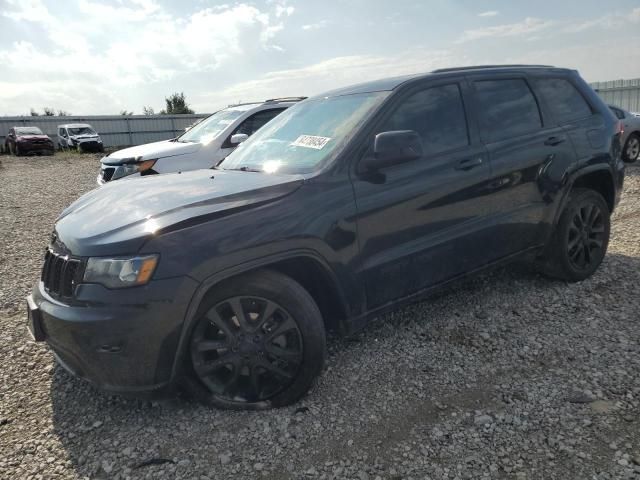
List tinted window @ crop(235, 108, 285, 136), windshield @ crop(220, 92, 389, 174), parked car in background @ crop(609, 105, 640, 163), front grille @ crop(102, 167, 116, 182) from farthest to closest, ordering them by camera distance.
A: parked car in background @ crop(609, 105, 640, 163) < tinted window @ crop(235, 108, 285, 136) < front grille @ crop(102, 167, 116, 182) < windshield @ crop(220, 92, 389, 174)

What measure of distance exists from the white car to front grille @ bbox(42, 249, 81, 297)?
4.01 m

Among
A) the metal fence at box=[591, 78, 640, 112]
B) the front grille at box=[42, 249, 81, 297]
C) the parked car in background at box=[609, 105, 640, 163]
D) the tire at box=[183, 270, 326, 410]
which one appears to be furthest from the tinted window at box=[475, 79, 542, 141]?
the metal fence at box=[591, 78, 640, 112]

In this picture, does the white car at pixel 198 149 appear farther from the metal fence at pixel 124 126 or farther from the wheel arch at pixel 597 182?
the metal fence at pixel 124 126

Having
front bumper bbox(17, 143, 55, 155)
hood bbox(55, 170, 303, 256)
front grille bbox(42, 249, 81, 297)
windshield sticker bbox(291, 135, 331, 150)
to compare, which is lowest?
front grille bbox(42, 249, 81, 297)

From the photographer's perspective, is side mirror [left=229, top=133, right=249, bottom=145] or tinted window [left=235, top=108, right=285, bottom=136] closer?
side mirror [left=229, top=133, right=249, bottom=145]

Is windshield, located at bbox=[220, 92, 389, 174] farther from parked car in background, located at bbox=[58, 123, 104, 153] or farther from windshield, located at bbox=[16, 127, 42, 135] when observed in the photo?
windshield, located at bbox=[16, 127, 42, 135]

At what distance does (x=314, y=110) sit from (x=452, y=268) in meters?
1.51

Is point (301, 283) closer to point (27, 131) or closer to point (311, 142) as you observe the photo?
point (311, 142)

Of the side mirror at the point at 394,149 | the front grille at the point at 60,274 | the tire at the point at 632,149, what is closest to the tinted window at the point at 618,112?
the tire at the point at 632,149

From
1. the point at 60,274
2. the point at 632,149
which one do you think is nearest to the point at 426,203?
the point at 60,274

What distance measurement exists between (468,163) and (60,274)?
8.53 ft

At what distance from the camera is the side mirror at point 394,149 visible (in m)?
2.85

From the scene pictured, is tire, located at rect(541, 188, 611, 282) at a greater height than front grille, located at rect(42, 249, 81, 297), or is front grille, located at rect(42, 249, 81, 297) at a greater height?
front grille, located at rect(42, 249, 81, 297)

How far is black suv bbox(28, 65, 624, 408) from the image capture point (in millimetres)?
2400
